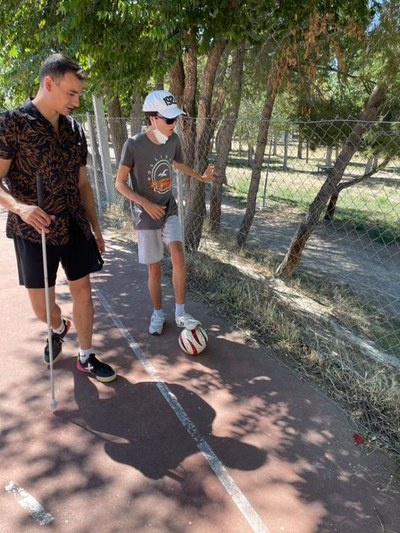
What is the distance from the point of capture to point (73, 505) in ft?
7.73

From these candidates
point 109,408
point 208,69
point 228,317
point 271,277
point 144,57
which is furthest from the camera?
point 271,277

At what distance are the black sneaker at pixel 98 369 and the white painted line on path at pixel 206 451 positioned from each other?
13.2 inches

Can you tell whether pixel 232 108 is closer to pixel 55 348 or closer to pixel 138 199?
pixel 138 199

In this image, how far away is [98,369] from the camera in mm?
3420

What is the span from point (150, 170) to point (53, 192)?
110cm

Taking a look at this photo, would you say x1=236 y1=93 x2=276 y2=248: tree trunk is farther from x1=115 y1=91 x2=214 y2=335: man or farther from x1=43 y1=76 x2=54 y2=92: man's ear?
x1=43 y1=76 x2=54 y2=92: man's ear

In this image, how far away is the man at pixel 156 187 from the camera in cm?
363

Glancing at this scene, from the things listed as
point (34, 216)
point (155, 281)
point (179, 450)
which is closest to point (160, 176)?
point (155, 281)

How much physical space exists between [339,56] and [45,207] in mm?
5291

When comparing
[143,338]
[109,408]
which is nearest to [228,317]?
[143,338]

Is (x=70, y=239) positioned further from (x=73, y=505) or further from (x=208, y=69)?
(x=208, y=69)

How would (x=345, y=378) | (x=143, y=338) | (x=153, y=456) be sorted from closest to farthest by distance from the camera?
(x=153, y=456) → (x=345, y=378) → (x=143, y=338)

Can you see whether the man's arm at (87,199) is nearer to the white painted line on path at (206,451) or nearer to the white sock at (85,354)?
the white sock at (85,354)

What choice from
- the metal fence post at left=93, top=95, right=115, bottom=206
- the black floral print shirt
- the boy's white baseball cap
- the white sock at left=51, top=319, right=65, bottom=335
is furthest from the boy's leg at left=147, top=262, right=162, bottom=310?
the metal fence post at left=93, top=95, right=115, bottom=206
